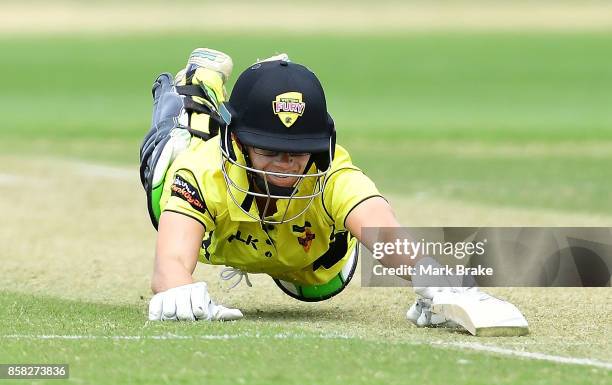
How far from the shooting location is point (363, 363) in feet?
17.2

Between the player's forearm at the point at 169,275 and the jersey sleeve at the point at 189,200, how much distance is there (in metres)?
0.27

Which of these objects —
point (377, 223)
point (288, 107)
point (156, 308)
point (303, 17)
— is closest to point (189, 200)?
point (156, 308)

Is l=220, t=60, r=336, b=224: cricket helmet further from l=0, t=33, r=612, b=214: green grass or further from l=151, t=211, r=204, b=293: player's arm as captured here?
l=0, t=33, r=612, b=214: green grass

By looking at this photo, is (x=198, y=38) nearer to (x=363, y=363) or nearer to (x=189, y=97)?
(x=189, y=97)

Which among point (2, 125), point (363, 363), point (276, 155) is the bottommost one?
point (2, 125)

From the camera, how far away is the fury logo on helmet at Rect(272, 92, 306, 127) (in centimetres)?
639

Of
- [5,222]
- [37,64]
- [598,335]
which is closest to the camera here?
[598,335]

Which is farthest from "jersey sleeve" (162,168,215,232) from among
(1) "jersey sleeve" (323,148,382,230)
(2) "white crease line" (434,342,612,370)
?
(2) "white crease line" (434,342,612,370)

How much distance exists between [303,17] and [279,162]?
60769 millimetres

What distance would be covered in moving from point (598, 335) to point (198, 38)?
47.1 metres

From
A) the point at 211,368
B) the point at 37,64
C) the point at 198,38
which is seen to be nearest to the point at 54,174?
the point at 211,368

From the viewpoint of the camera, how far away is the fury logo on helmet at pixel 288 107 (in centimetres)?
639

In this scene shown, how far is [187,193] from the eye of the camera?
6.76 meters

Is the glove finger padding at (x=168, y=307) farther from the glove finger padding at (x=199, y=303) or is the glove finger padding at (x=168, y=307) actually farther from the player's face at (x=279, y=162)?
the player's face at (x=279, y=162)
